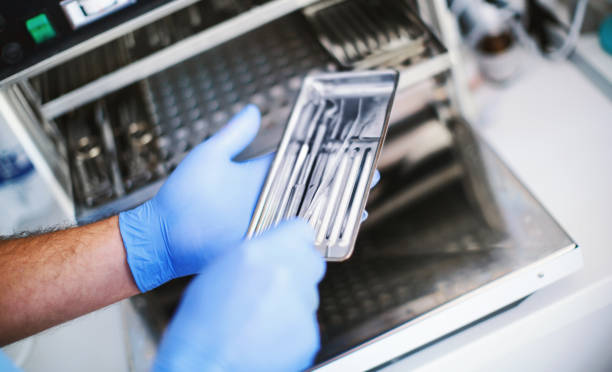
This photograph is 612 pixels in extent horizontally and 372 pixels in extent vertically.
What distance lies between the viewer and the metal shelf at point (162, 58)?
0.87 m

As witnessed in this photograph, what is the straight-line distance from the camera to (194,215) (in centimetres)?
83

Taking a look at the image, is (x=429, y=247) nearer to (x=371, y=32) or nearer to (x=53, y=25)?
(x=371, y=32)

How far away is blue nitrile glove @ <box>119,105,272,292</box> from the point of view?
82 cm

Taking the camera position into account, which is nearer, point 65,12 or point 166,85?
point 65,12

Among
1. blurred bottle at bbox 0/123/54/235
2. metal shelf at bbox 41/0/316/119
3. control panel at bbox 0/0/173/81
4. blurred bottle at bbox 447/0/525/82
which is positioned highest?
control panel at bbox 0/0/173/81

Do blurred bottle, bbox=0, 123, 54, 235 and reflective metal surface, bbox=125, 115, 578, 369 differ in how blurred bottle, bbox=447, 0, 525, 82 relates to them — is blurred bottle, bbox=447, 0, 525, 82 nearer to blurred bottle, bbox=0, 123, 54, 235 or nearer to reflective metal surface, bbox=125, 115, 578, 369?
reflective metal surface, bbox=125, 115, 578, 369

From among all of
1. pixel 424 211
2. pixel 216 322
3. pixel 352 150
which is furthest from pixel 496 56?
pixel 216 322

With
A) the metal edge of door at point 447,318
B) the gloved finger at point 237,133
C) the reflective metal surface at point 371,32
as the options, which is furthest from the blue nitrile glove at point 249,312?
the reflective metal surface at point 371,32

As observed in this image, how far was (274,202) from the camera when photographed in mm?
785

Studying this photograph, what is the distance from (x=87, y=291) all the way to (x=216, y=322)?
1.13 ft

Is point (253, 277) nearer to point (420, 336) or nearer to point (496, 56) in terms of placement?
point (420, 336)

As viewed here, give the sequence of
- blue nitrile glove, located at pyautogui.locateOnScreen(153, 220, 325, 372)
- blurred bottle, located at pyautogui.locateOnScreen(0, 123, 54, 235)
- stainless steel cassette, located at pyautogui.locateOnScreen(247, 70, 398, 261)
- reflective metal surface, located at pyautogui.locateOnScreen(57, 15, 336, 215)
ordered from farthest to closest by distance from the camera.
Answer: blurred bottle, located at pyautogui.locateOnScreen(0, 123, 54, 235) → reflective metal surface, located at pyautogui.locateOnScreen(57, 15, 336, 215) → stainless steel cassette, located at pyautogui.locateOnScreen(247, 70, 398, 261) → blue nitrile glove, located at pyautogui.locateOnScreen(153, 220, 325, 372)

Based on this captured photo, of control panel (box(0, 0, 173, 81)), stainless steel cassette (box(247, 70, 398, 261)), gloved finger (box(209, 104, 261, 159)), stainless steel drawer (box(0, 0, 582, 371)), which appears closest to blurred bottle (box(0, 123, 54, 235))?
stainless steel drawer (box(0, 0, 582, 371))

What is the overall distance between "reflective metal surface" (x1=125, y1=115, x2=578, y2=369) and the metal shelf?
441 mm
